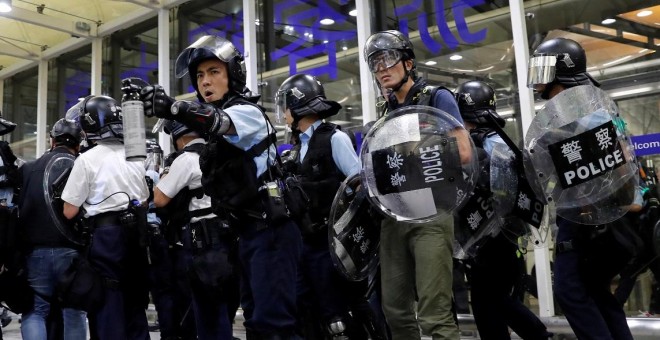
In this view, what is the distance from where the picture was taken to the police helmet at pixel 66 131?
387cm

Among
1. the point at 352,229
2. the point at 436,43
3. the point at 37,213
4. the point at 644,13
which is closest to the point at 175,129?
the point at 37,213

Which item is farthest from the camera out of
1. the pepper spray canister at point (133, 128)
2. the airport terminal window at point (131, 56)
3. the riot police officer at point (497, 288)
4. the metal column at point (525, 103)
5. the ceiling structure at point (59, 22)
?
the airport terminal window at point (131, 56)

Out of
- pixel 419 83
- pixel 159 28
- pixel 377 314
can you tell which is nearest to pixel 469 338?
pixel 377 314

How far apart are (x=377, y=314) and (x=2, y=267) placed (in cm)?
220

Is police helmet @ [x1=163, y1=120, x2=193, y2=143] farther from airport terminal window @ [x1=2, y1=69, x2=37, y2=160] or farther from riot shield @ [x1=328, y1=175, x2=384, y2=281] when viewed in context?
airport terminal window @ [x1=2, y1=69, x2=37, y2=160]

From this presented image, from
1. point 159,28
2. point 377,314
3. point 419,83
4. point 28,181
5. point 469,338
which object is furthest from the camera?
point 159,28

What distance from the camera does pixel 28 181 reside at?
371 centimetres

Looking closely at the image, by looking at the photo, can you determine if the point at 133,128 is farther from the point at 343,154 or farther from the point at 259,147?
the point at 343,154

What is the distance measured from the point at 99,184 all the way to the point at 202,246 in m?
0.75

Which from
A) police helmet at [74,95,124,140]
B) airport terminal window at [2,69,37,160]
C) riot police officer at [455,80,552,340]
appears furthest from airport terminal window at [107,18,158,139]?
riot police officer at [455,80,552,340]

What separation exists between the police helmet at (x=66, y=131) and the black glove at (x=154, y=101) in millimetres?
2230

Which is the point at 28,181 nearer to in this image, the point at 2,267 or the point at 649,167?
the point at 2,267

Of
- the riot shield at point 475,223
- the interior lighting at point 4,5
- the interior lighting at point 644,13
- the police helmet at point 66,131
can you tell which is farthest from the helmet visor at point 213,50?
the interior lighting at point 4,5

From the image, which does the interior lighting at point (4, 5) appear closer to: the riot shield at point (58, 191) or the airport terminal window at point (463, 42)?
the riot shield at point (58, 191)
